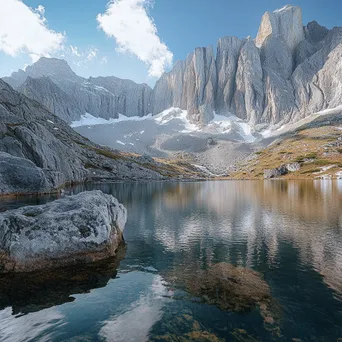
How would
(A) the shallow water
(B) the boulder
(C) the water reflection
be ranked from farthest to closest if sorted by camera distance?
(B) the boulder → (C) the water reflection → (A) the shallow water

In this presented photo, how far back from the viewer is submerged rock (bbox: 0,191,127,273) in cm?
2139

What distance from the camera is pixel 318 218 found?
4534 cm

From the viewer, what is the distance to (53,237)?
22.4 meters

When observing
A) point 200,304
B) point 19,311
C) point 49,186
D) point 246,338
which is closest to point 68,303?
point 19,311

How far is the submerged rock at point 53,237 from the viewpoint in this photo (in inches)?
842

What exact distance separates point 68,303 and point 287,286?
15.0 meters

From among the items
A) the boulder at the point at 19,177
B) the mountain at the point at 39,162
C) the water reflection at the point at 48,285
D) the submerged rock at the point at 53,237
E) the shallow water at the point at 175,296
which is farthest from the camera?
the mountain at the point at 39,162

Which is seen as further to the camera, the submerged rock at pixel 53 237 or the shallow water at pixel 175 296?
the submerged rock at pixel 53 237

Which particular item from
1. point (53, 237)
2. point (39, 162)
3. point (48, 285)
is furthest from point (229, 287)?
point (39, 162)

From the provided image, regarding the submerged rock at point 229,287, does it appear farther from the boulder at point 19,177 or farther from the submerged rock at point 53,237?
the boulder at point 19,177

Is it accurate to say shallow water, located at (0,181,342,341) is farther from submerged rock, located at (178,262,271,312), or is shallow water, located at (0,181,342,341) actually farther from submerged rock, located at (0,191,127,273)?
submerged rock, located at (0,191,127,273)

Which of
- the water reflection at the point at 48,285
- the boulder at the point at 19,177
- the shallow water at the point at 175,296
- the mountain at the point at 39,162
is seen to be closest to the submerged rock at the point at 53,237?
the water reflection at the point at 48,285

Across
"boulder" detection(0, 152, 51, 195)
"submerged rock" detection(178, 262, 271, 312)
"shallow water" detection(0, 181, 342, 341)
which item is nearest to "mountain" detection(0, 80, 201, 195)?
"boulder" detection(0, 152, 51, 195)

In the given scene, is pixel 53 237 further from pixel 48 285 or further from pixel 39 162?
pixel 39 162
